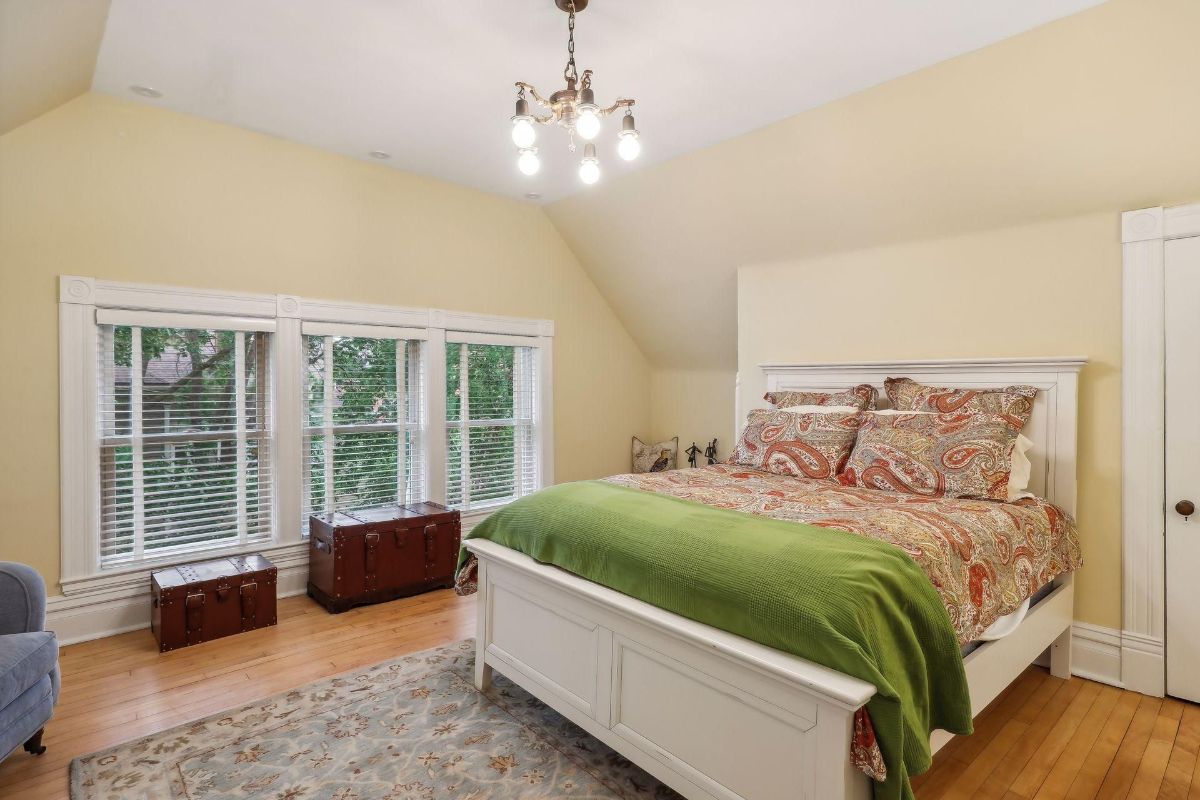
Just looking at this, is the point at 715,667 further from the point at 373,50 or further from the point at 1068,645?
the point at 373,50

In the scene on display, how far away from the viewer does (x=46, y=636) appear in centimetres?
203

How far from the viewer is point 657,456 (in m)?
5.36

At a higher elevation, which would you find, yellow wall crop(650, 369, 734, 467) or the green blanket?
yellow wall crop(650, 369, 734, 467)

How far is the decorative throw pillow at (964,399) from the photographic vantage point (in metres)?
2.80

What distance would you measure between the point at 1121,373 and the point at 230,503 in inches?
175

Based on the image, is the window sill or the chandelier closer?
the chandelier

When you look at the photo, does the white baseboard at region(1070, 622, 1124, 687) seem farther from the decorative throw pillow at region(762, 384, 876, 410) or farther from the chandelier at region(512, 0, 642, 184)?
the chandelier at region(512, 0, 642, 184)

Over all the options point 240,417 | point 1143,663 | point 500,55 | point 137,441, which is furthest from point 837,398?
point 137,441

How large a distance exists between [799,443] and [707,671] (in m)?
1.69

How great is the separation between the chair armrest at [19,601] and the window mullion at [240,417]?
1384 mm

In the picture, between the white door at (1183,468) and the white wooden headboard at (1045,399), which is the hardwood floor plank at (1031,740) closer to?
the white door at (1183,468)

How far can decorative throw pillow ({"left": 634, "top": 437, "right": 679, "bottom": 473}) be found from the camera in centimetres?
533

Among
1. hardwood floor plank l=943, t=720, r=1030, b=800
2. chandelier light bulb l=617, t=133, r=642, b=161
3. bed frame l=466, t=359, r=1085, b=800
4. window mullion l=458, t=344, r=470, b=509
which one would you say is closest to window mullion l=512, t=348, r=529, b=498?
window mullion l=458, t=344, r=470, b=509

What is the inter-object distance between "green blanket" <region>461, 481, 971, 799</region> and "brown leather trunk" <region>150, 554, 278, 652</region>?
201 cm
